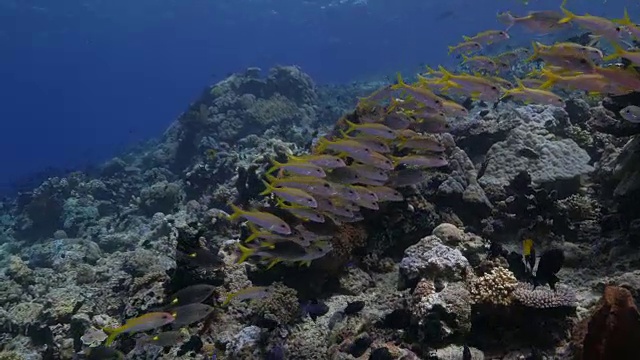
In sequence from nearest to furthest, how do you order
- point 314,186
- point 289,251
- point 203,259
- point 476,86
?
1. point 289,251
2. point 314,186
3. point 203,259
4. point 476,86

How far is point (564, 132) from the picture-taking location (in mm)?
10141

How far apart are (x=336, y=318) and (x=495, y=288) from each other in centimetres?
207

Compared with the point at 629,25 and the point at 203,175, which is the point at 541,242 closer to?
the point at 629,25

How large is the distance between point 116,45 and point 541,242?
94.9 m

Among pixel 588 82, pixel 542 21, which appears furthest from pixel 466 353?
pixel 542 21

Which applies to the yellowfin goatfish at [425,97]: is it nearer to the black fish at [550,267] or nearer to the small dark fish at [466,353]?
the black fish at [550,267]

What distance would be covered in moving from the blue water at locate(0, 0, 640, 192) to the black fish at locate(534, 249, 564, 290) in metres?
35.4

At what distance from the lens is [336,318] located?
5801 mm

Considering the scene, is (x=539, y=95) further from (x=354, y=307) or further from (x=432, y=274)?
(x=354, y=307)

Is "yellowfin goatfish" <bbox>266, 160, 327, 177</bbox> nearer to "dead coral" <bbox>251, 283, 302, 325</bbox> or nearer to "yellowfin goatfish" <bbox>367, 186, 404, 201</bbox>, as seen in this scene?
"yellowfin goatfish" <bbox>367, 186, 404, 201</bbox>

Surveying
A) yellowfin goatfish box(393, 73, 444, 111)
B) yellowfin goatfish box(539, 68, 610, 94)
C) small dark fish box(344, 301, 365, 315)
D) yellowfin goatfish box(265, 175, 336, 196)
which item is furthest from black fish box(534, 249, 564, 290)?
yellowfin goatfish box(393, 73, 444, 111)

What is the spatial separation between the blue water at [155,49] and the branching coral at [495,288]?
35781 mm

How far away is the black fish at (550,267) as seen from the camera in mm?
5047

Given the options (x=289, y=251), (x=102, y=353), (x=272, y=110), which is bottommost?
(x=272, y=110)
